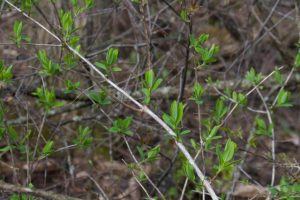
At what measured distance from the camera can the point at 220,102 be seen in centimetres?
256

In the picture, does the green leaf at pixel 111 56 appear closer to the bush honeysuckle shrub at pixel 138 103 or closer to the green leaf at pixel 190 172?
the bush honeysuckle shrub at pixel 138 103

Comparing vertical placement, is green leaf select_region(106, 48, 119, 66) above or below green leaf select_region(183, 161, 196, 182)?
above

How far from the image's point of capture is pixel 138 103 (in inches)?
90.4

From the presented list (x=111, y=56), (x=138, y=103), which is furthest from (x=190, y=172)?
(x=111, y=56)

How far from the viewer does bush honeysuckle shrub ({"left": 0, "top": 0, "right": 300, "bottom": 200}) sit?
2488 millimetres

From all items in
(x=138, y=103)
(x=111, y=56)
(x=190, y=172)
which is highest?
(x=111, y=56)

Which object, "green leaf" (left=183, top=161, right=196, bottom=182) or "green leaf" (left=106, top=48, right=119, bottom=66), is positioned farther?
"green leaf" (left=106, top=48, right=119, bottom=66)

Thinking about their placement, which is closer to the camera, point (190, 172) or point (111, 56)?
point (190, 172)

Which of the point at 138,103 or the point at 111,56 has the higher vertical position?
the point at 111,56

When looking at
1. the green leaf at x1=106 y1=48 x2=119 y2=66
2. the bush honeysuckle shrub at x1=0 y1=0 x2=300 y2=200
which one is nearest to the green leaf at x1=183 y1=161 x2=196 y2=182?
the bush honeysuckle shrub at x1=0 y1=0 x2=300 y2=200

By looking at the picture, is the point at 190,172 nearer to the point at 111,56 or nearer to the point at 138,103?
the point at 138,103

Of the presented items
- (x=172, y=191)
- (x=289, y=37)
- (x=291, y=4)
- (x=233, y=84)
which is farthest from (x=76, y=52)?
(x=289, y=37)

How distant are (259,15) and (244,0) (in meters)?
0.57

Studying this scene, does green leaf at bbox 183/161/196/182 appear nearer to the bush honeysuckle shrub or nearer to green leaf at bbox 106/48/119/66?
the bush honeysuckle shrub
